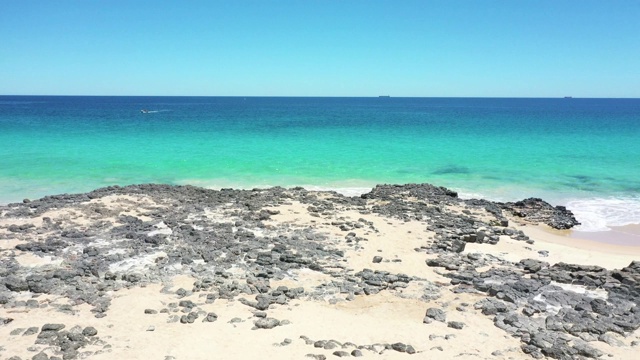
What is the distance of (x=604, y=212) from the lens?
1925 cm

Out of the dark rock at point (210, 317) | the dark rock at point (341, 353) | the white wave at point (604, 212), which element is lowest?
the white wave at point (604, 212)

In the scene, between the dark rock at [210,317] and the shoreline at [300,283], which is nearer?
the shoreline at [300,283]

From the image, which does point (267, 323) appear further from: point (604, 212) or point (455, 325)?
point (604, 212)

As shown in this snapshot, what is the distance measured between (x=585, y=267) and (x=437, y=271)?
144 inches

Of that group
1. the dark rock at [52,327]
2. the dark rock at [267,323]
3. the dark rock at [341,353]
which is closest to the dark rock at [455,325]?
the dark rock at [341,353]

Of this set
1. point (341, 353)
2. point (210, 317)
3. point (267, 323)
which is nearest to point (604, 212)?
point (341, 353)

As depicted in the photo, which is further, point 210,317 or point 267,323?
point 210,317

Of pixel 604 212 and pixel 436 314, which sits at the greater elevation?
pixel 436 314

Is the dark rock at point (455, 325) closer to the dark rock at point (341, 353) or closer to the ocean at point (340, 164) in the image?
the dark rock at point (341, 353)

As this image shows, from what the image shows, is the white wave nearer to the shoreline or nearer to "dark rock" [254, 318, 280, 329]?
the shoreline

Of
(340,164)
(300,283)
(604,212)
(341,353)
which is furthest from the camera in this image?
(340,164)

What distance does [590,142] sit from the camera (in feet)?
142

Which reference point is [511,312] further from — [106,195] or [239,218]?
[106,195]

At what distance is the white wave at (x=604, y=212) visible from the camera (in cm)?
1752
